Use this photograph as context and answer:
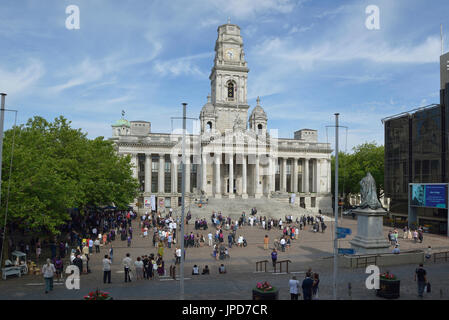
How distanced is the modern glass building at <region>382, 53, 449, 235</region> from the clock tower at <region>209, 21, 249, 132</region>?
105 ft

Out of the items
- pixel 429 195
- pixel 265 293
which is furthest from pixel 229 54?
pixel 265 293

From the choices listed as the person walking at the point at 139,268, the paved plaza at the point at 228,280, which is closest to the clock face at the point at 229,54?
the paved plaza at the point at 228,280

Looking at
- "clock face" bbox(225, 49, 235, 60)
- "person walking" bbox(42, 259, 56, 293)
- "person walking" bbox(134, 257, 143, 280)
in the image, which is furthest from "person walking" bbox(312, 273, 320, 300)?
"clock face" bbox(225, 49, 235, 60)

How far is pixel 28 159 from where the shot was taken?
77.0ft

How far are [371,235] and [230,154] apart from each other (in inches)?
1700

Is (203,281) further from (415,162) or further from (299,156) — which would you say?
(299,156)

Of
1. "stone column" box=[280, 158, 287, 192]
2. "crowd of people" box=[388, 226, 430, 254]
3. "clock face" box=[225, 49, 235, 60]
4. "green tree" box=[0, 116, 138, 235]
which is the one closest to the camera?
"green tree" box=[0, 116, 138, 235]

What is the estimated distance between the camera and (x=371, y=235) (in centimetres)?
2406

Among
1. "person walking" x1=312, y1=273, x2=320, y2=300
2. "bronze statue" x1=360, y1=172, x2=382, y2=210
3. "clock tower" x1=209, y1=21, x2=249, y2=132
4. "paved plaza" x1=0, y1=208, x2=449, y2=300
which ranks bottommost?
"paved plaza" x1=0, y1=208, x2=449, y2=300

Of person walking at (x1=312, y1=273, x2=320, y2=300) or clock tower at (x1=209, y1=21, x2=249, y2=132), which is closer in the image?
person walking at (x1=312, y1=273, x2=320, y2=300)

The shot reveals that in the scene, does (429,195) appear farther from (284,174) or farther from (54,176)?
(54,176)


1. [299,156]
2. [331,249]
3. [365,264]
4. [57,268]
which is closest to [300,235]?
[331,249]

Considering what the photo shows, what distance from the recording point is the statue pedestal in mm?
23734

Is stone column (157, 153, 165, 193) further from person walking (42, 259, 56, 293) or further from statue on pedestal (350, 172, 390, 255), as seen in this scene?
person walking (42, 259, 56, 293)
